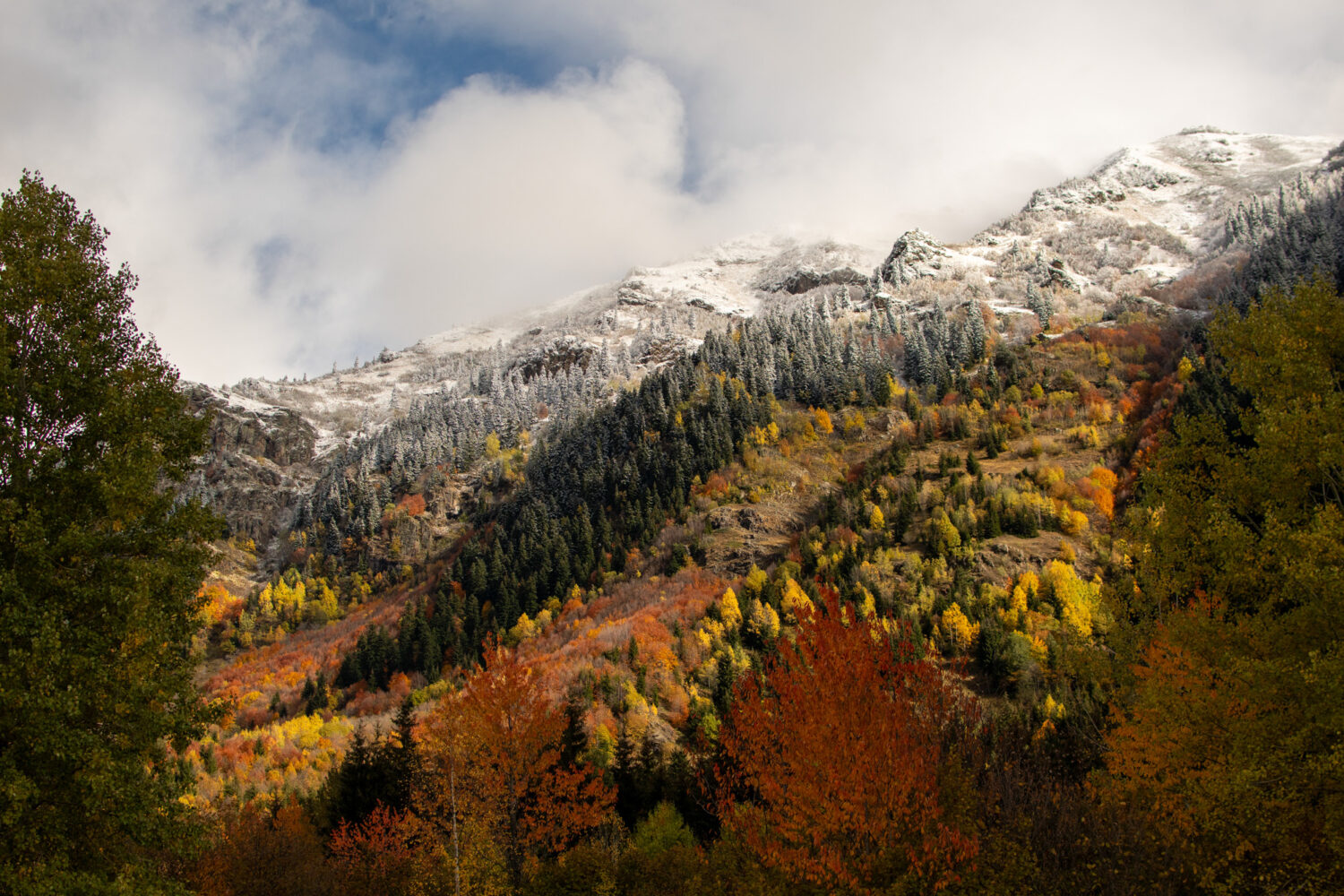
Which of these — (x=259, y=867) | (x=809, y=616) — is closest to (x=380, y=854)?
(x=259, y=867)

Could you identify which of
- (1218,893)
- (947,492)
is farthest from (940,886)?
(947,492)

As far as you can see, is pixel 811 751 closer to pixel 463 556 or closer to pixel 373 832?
pixel 373 832

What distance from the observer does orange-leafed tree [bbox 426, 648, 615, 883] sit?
29.9 m

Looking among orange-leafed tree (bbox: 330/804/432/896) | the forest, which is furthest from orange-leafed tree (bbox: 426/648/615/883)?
orange-leafed tree (bbox: 330/804/432/896)

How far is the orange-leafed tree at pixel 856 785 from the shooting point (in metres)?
19.1

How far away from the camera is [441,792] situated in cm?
3222

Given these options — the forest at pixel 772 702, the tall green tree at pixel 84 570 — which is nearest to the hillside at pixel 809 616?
the forest at pixel 772 702

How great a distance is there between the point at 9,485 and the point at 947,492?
102 m

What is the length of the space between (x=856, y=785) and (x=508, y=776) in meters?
17.4

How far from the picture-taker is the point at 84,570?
39.5 ft

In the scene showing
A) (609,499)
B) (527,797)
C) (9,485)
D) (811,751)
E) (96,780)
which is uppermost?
(609,499)

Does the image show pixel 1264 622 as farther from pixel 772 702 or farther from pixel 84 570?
pixel 84 570

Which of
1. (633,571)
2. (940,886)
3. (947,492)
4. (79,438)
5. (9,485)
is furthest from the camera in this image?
(633,571)

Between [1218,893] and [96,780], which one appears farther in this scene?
[1218,893]
